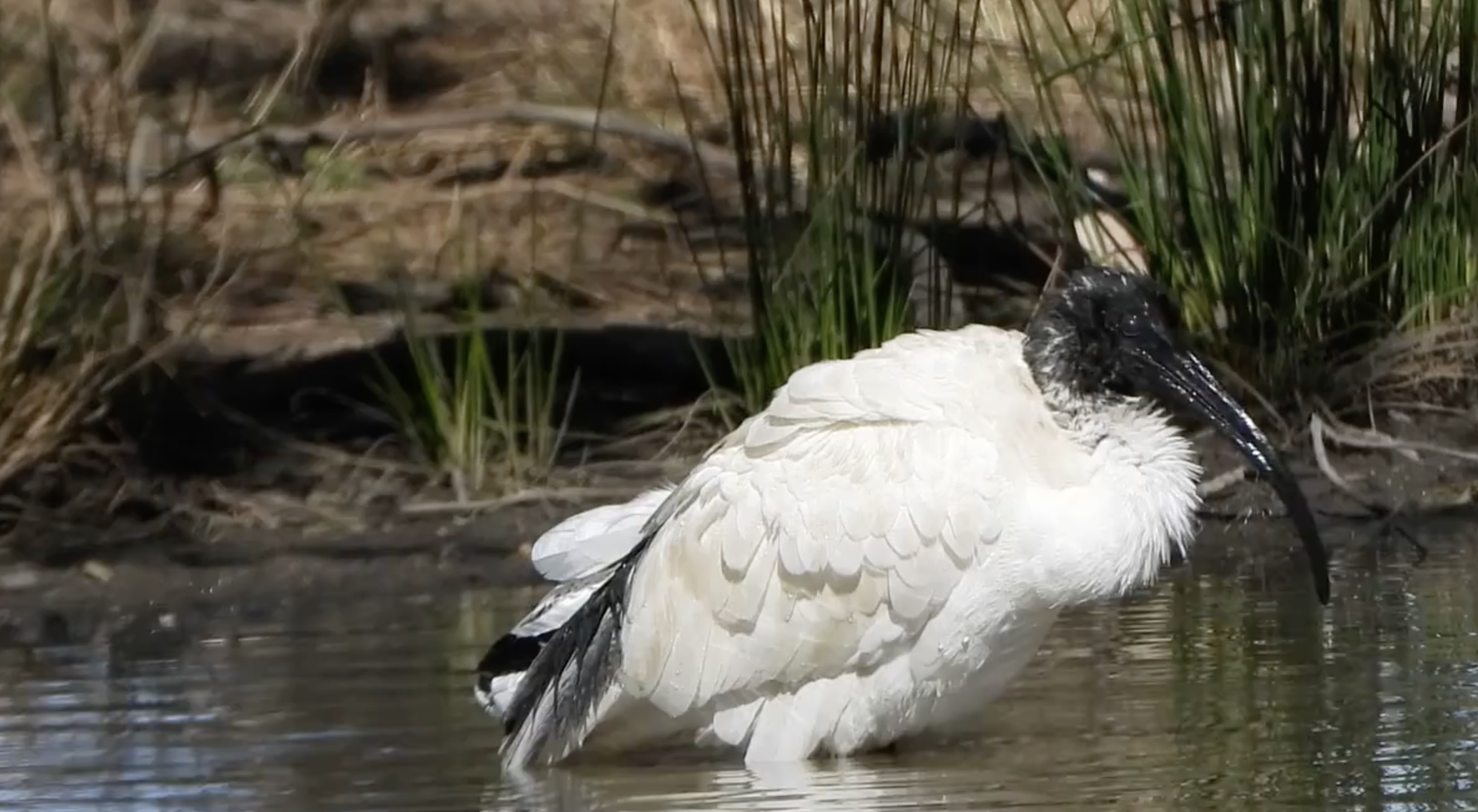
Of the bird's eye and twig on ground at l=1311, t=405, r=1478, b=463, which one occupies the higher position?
the bird's eye

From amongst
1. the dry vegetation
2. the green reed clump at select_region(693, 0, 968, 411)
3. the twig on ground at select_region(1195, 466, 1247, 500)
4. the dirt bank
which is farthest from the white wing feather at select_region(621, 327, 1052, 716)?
the twig on ground at select_region(1195, 466, 1247, 500)

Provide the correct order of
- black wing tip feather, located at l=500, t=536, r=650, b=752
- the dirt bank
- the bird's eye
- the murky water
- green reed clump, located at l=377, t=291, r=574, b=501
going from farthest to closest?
green reed clump, located at l=377, t=291, r=574, b=501
the dirt bank
the bird's eye
black wing tip feather, located at l=500, t=536, r=650, b=752
the murky water

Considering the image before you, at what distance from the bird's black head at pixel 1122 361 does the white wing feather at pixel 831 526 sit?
7cm

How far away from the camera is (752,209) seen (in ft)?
30.5

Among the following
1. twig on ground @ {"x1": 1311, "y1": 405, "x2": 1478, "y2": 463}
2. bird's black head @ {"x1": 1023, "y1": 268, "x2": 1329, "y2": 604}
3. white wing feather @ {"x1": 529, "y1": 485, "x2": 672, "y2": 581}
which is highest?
bird's black head @ {"x1": 1023, "y1": 268, "x2": 1329, "y2": 604}

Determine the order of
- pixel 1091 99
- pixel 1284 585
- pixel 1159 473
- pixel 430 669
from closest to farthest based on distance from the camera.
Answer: pixel 1159 473 < pixel 430 669 < pixel 1284 585 < pixel 1091 99

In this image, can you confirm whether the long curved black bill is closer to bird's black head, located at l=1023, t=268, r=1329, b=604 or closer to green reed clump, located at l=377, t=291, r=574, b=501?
bird's black head, located at l=1023, t=268, r=1329, b=604

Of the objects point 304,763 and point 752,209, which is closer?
point 304,763

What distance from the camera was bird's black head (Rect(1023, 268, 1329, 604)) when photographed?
6.46 metres

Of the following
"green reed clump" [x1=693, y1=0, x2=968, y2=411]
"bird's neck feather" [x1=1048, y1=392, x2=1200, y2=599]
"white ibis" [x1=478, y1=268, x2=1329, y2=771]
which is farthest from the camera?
"green reed clump" [x1=693, y1=0, x2=968, y2=411]

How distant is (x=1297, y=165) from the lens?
9.46m

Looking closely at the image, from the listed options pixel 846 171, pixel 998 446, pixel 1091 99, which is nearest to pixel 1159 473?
pixel 998 446

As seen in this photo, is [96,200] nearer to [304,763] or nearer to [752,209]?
[752,209]

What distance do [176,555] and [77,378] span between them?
2.01ft
